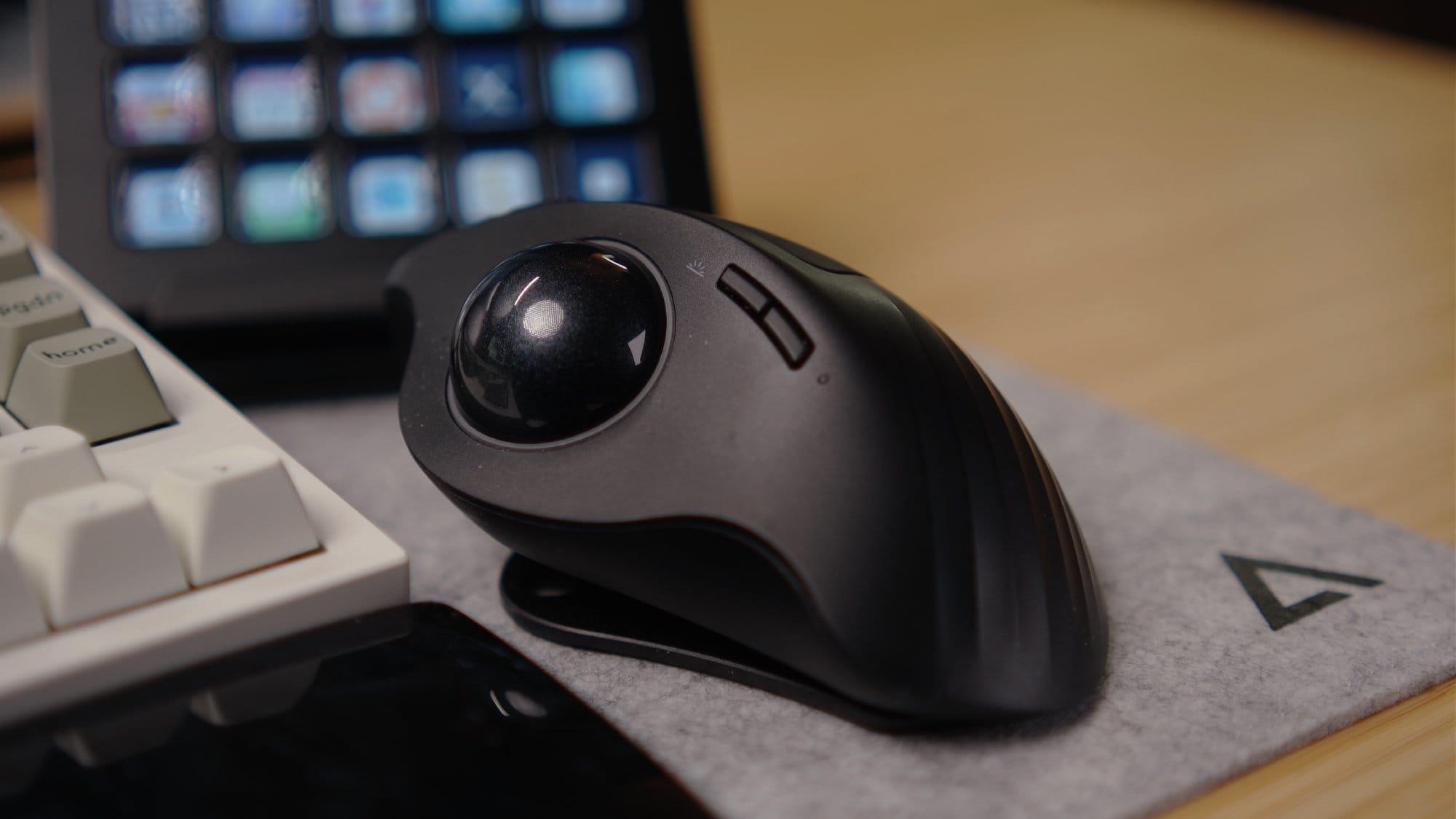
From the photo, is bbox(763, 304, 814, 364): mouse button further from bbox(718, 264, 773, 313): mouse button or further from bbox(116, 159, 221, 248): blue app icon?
bbox(116, 159, 221, 248): blue app icon

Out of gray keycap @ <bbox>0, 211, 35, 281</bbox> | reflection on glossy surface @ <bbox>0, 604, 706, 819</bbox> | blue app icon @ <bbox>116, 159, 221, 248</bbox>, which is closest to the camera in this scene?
reflection on glossy surface @ <bbox>0, 604, 706, 819</bbox>

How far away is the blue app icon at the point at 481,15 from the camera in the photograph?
49cm

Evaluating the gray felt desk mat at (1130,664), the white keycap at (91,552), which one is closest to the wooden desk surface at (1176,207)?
the gray felt desk mat at (1130,664)

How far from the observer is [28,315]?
334mm

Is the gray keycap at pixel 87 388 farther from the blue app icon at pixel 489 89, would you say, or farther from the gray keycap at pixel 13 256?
the blue app icon at pixel 489 89

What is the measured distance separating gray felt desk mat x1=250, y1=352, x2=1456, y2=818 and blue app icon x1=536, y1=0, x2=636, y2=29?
0.66 feet

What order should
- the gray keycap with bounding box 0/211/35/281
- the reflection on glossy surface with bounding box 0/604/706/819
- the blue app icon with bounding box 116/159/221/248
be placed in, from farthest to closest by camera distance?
the blue app icon with bounding box 116/159/221/248 → the gray keycap with bounding box 0/211/35/281 → the reflection on glossy surface with bounding box 0/604/706/819

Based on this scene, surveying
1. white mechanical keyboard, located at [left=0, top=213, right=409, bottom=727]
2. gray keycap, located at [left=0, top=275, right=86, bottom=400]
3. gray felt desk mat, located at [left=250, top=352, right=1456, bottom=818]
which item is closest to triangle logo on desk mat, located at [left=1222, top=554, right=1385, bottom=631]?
gray felt desk mat, located at [left=250, top=352, right=1456, bottom=818]

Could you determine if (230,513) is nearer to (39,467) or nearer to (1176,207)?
(39,467)

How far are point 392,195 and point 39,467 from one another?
232 mm

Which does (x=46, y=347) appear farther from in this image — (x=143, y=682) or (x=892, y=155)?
(x=892, y=155)

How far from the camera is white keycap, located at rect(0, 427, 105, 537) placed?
26 cm

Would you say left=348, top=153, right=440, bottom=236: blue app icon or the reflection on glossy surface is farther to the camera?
left=348, top=153, right=440, bottom=236: blue app icon

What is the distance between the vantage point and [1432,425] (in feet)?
1.39
